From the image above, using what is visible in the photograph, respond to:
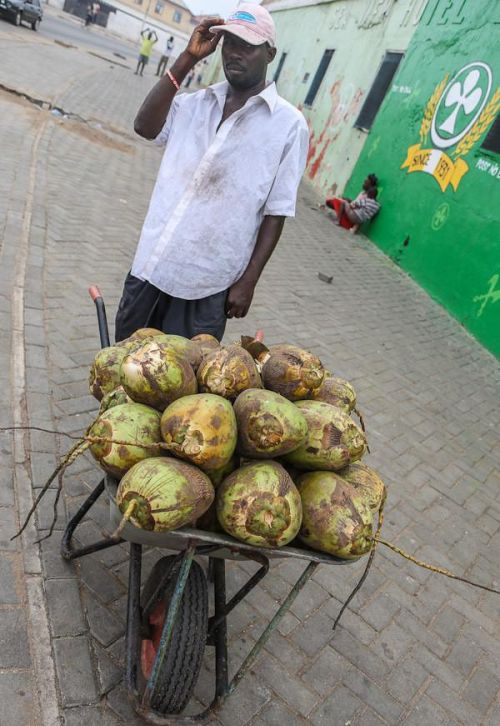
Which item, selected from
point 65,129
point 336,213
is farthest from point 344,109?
point 65,129

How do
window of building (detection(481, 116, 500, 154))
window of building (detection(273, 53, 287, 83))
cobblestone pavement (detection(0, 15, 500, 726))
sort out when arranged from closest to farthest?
cobblestone pavement (detection(0, 15, 500, 726))
window of building (detection(481, 116, 500, 154))
window of building (detection(273, 53, 287, 83))

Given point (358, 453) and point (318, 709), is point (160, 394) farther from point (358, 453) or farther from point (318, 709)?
point (318, 709)

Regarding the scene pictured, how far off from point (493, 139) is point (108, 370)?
806 cm

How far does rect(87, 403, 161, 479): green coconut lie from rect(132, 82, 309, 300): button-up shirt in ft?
4.09

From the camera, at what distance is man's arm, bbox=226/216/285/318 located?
2.79 meters

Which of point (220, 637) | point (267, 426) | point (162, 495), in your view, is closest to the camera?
point (162, 495)

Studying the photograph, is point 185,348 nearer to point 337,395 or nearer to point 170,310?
point 337,395

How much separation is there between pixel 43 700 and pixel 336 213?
11.1 m

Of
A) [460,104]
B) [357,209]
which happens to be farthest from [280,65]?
[460,104]

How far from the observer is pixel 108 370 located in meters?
2.07

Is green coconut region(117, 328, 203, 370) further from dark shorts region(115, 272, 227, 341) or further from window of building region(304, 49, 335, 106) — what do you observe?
Result: window of building region(304, 49, 335, 106)

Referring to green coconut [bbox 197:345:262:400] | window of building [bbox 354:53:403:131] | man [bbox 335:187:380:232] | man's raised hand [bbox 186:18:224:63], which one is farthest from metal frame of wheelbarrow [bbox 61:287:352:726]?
window of building [bbox 354:53:403:131]

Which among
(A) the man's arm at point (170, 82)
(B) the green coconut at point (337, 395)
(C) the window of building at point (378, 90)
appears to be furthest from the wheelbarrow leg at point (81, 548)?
(C) the window of building at point (378, 90)

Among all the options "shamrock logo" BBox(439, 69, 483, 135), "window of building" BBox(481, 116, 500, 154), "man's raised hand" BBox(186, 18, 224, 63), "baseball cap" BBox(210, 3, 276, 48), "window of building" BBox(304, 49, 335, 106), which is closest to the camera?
"baseball cap" BBox(210, 3, 276, 48)
